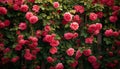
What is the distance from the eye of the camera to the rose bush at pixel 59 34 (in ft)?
13.7

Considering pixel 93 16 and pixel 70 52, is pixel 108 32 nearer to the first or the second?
pixel 93 16

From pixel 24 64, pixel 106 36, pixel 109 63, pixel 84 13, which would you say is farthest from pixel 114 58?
pixel 24 64

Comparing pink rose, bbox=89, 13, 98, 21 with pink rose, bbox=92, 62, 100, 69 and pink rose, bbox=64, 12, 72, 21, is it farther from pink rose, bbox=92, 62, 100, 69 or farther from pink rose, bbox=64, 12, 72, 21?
pink rose, bbox=92, 62, 100, 69

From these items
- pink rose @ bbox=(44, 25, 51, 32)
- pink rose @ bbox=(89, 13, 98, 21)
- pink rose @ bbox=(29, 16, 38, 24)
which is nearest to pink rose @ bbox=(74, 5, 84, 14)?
pink rose @ bbox=(89, 13, 98, 21)

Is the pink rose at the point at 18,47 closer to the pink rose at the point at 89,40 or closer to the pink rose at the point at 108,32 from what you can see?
the pink rose at the point at 89,40

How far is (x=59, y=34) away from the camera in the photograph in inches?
173

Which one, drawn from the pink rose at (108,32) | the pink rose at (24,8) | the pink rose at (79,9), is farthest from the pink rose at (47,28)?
the pink rose at (108,32)

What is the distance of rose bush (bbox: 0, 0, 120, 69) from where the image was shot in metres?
4.18

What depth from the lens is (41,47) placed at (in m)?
4.30

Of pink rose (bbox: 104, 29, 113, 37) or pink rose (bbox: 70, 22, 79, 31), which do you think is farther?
pink rose (bbox: 104, 29, 113, 37)

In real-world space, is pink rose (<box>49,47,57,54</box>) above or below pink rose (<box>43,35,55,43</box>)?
below

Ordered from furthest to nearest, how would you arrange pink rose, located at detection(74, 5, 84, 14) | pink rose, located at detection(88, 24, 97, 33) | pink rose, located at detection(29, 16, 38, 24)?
1. pink rose, located at detection(74, 5, 84, 14)
2. pink rose, located at detection(88, 24, 97, 33)
3. pink rose, located at detection(29, 16, 38, 24)

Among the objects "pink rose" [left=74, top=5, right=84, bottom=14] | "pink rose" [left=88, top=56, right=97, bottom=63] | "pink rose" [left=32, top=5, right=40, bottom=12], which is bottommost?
"pink rose" [left=88, top=56, right=97, bottom=63]

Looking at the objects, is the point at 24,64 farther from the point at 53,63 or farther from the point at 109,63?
the point at 109,63
